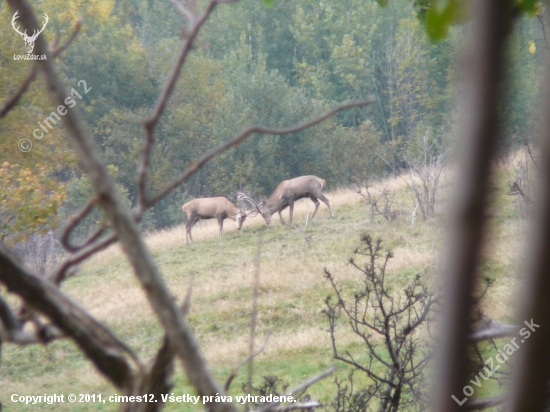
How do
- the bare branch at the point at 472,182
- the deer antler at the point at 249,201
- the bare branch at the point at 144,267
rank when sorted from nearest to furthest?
the bare branch at the point at 472,182, the bare branch at the point at 144,267, the deer antler at the point at 249,201

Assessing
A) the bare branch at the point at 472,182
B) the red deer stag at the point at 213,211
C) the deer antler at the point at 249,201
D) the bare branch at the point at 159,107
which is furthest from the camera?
the red deer stag at the point at 213,211

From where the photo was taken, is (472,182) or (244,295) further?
(244,295)

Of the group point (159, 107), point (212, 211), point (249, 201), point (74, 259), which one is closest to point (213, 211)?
point (212, 211)

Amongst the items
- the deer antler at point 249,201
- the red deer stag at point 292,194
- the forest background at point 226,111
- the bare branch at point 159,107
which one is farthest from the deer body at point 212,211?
the bare branch at point 159,107

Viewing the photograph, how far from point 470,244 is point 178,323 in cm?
36

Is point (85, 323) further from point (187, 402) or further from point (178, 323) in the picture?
point (187, 402)

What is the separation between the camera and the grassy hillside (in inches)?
320

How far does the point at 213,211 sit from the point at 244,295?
23.8 feet

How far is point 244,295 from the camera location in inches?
458

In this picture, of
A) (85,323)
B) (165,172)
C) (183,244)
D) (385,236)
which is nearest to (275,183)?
(165,172)

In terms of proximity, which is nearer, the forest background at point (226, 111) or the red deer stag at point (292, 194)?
the red deer stag at point (292, 194)

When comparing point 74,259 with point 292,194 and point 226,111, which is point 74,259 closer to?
point 292,194

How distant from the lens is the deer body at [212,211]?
1833 centimetres

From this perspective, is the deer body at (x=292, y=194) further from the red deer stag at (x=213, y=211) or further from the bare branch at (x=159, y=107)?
the bare branch at (x=159, y=107)
